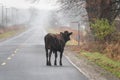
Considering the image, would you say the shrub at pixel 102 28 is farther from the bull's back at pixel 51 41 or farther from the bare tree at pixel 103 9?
the bull's back at pixel 51 41

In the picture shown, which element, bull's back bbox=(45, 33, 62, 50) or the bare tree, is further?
the bare tree

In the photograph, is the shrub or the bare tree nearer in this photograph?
the shrub

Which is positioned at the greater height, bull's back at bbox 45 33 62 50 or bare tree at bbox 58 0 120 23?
bare tree at bbox 58 0 120 23

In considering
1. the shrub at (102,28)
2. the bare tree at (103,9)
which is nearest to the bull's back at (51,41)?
the shrub at (102,28)

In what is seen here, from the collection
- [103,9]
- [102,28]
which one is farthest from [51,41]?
[103,9]

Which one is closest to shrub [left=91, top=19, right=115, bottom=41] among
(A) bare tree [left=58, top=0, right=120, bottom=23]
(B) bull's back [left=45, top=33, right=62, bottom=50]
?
(A) bare tree [left=58, top=0, right=120, bottom=23]

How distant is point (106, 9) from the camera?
36469 millimetres

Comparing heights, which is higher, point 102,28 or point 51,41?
point 102,28

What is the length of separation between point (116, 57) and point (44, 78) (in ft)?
35.1

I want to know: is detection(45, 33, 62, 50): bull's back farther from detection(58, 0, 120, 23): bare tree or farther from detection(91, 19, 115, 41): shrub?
detection(58, 0, 120, 23): bare tree

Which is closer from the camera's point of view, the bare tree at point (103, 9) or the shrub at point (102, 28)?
the shrub at point (102, 28)

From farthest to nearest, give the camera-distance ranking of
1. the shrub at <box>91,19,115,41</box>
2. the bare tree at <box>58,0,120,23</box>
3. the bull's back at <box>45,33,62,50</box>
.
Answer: the bare tree at <box>58,0,120,23</box> → the shrub at <box>91,19,115,41</box> → the bull's back at <box>45,33,62,50</box>

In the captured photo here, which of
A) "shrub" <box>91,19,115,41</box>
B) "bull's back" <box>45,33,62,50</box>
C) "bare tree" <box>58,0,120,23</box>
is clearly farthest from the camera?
"bare tree" <box>58,0,120,23</box>

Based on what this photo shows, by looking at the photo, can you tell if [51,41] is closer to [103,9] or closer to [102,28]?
[102,28]
